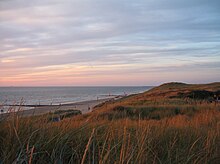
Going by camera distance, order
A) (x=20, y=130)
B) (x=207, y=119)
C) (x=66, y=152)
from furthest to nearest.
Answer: (x=207, y=119) < (x=20, y=130) < (x=66, y=152)

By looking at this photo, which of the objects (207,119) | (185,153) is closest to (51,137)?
(185,153)

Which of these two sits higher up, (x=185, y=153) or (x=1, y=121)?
(x=1, y=121)

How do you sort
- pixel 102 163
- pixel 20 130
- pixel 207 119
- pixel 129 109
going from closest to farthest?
1. pixel 102 163
2. pixel 20 130
3. pixel 207 119
4. pixel 129 109

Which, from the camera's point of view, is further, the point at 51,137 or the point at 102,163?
the point at 51,137

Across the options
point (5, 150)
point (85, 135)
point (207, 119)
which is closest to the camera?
point (5, 150)

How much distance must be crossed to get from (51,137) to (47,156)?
32 cm

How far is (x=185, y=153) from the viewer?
3.19m

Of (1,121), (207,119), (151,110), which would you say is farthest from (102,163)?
(151,110)

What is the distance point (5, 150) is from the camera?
292 centimetres

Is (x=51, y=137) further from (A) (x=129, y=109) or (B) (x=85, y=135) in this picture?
(A) (x=129, y=109)

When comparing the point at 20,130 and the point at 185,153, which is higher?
the point at 20,130

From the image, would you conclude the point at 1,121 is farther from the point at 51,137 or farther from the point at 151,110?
the point at 151,110

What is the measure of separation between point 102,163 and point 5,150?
1.24 metres

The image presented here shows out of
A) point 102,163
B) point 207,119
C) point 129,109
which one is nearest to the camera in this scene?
point 102,163
